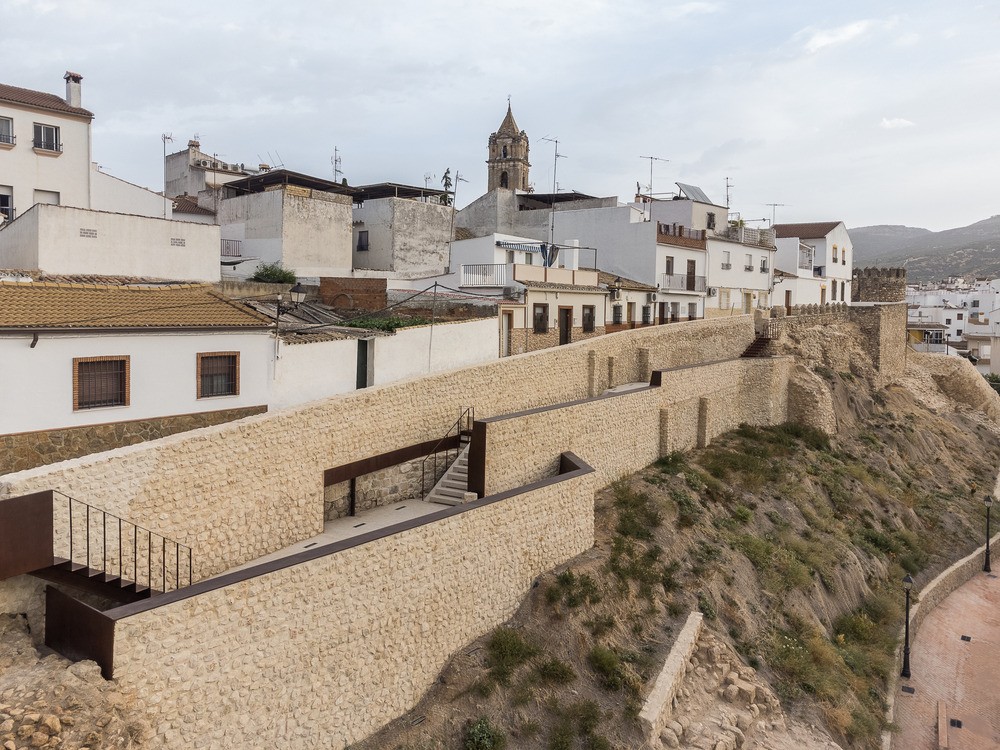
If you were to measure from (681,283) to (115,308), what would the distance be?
88.7 feet

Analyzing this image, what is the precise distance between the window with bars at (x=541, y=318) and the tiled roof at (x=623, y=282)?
546 centimetres

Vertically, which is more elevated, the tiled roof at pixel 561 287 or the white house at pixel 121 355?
the tiled roof at pixel 561 287

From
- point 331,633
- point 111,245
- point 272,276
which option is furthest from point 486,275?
point 331,633

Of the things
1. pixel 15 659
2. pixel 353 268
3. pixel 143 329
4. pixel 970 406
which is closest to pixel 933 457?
pixel 970 406

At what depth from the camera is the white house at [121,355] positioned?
497 inches

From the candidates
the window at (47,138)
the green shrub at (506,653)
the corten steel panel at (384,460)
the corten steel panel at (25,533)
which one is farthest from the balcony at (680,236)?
the corten steel panel at (25,533)

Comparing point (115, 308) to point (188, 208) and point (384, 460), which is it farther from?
point (188, 208)

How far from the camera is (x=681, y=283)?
1404 inches

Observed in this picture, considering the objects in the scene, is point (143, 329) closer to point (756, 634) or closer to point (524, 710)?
point (524, 710)

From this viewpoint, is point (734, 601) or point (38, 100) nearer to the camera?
point (734, 601)

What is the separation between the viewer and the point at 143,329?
14078 millimetres

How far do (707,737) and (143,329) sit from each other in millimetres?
13485

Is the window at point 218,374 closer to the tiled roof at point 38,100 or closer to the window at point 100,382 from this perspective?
the window at point 100,382

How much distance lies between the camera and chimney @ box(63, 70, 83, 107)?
24734 millimetres
